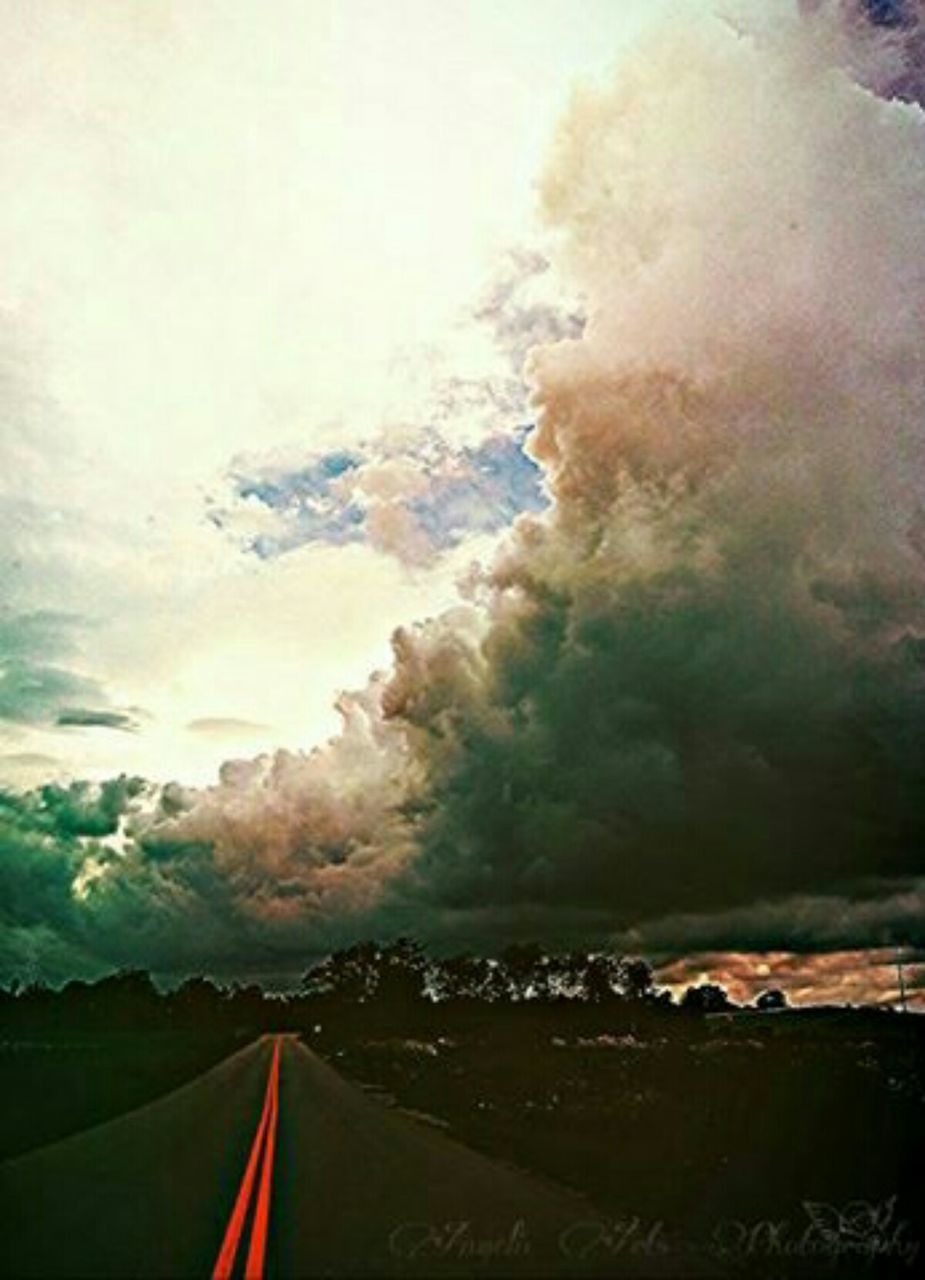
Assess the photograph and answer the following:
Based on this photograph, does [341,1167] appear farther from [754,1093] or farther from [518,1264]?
[754,1093]

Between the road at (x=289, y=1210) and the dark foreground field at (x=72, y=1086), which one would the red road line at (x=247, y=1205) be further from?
the dark foreground field at (x=72, y=1086)

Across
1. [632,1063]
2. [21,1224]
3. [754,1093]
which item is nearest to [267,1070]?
[632,1063]

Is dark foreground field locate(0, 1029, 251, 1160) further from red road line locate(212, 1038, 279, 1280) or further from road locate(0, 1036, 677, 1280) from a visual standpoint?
road locate(0, 1036, 677, 1280)

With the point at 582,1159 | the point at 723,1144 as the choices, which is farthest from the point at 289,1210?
the point at 723,1144

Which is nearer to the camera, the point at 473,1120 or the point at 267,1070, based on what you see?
the point at 473,1120

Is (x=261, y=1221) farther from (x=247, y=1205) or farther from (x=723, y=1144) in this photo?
(x=723, y=1144)

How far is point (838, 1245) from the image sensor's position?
1231 cm

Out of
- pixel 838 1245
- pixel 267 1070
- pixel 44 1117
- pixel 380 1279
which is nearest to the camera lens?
pixel 380 1279

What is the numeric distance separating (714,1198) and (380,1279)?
6.31 metres

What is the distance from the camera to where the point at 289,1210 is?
14562mm

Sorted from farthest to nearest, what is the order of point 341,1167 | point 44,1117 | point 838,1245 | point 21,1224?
1. point 44,1117
2. point 341,1167
3. point 21,1224
4. point 838,1245

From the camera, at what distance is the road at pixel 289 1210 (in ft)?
38.0

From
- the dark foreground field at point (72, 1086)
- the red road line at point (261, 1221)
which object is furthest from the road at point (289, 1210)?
the dark foreground field at point (72, 1086)

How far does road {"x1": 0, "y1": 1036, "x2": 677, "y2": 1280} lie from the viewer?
11.6 m
